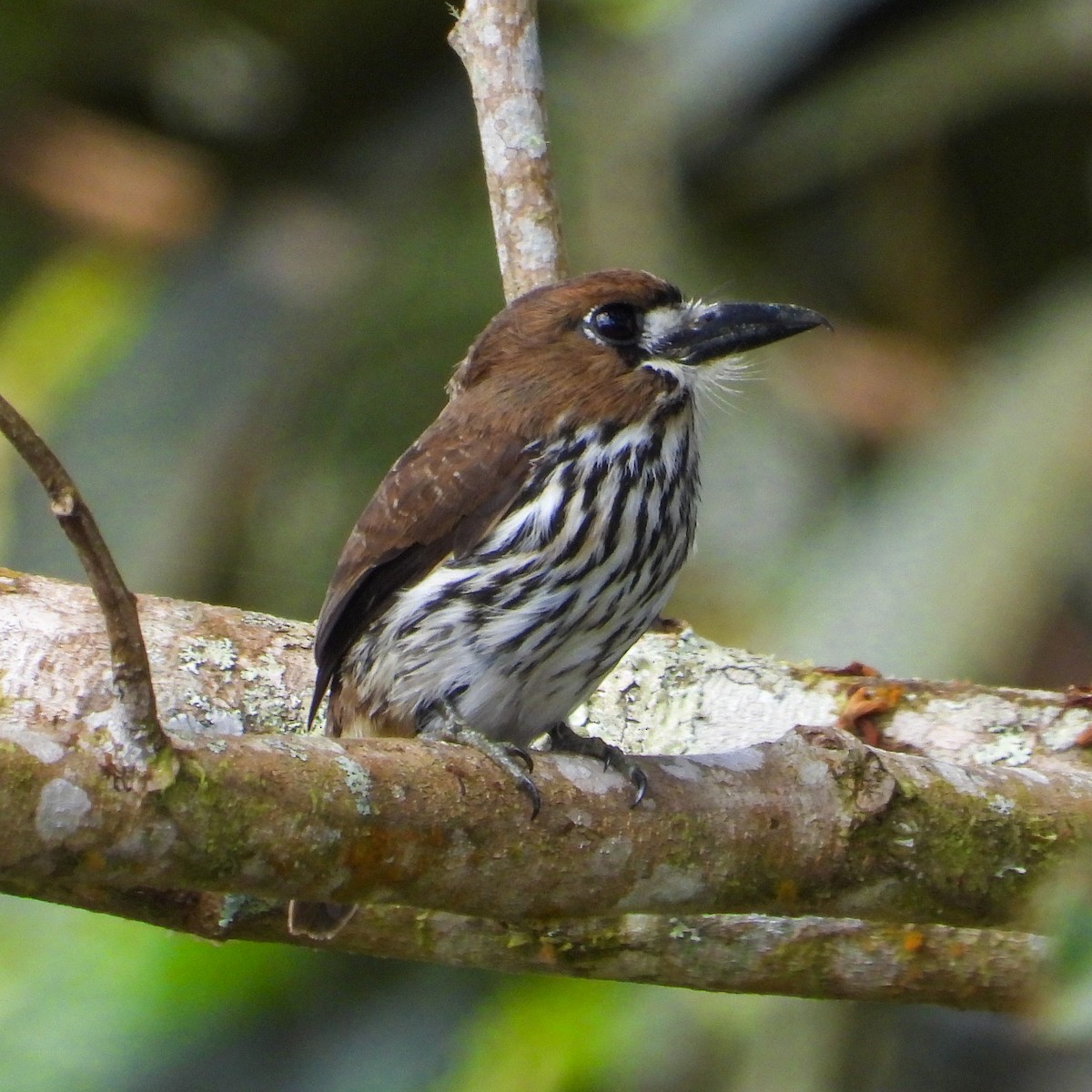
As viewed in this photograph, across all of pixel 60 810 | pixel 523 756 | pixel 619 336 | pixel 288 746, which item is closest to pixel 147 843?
pixel 60 810

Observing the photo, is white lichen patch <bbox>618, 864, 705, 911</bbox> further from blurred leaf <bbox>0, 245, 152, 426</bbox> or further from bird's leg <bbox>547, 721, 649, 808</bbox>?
blurred leaf <bbox>0, 245, 152, 426</bbox>

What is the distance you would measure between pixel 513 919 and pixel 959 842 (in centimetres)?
57

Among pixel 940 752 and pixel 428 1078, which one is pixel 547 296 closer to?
pixel 940 752

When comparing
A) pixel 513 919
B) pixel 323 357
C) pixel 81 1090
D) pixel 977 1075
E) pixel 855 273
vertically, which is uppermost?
pixel 855 273

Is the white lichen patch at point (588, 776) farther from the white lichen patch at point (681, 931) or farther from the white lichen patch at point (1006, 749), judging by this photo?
the white lichen patch at point (1006, 749)

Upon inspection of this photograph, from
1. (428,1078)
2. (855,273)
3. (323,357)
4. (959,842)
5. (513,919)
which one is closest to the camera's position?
(513,919)

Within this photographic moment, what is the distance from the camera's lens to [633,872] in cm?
216

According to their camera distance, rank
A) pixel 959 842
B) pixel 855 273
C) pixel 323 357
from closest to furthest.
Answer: pixel 959 842 < pixel 323 357 < pixel 855 273

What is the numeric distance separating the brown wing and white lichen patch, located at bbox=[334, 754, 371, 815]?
2.21ft

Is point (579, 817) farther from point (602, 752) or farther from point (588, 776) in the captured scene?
point (602, 752)

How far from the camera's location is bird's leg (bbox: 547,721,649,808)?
2.20m

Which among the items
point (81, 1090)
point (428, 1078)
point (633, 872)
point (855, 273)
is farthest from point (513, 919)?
point (855, 273)

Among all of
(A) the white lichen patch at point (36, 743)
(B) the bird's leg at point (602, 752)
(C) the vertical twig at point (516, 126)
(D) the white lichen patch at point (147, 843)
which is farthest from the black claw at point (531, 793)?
(C) the vertical twig at point (516, 126)

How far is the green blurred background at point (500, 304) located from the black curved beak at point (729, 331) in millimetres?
928
